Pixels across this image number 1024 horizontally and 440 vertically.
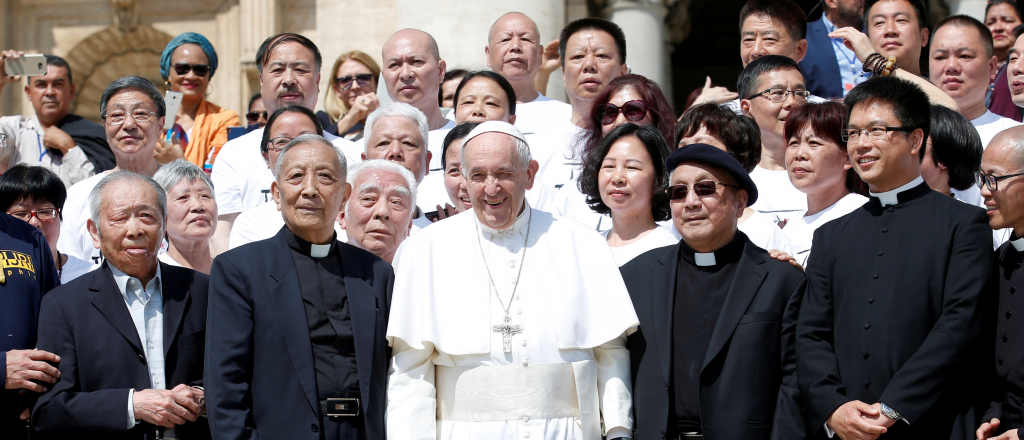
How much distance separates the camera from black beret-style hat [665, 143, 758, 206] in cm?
436

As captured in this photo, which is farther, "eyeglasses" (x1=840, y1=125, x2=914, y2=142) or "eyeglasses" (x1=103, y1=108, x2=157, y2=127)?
"eyeglasses" (x1=103, y1=108, x2=157, y2=127)

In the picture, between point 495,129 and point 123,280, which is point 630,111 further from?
point 123,280

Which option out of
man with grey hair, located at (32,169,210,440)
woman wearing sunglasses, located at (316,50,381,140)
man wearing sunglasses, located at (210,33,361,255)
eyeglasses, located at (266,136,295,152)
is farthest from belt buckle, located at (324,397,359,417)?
woman wearing sunglasses, located at (316,50,381,140)

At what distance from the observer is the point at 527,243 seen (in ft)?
14.6

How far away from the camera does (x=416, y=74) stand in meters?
6.89

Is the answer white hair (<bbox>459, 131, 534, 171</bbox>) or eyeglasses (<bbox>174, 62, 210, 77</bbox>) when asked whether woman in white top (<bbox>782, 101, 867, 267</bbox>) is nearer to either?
white hair (<bbox>459, 131, 534, 171</bbox>)

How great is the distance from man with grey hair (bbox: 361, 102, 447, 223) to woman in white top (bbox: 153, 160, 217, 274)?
3.02 feet

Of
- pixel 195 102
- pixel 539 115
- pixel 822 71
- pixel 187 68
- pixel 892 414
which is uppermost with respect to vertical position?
pixel 187 68

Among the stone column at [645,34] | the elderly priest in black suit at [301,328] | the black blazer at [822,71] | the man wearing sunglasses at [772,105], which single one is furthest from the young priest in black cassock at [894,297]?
the stone column at [645,34]

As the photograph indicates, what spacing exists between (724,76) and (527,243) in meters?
11.6

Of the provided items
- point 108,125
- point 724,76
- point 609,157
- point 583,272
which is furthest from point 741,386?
point 724,76

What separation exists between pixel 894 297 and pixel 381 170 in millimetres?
2485

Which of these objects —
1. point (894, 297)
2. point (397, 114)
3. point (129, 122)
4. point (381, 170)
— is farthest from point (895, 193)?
point (129, 122)

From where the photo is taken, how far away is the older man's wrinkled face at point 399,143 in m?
5.83
